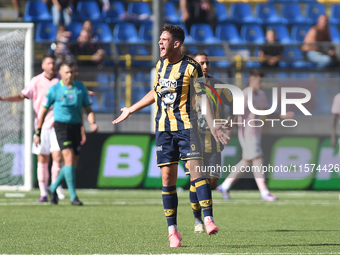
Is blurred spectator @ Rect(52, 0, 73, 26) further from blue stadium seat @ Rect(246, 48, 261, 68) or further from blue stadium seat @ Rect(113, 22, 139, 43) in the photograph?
blue stadium seat @ Rect(246, 48, 261, 68)

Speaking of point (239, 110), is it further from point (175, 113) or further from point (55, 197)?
point (55, 197)

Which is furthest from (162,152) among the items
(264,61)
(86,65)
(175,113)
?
(264,61)

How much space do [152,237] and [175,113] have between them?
1304mm

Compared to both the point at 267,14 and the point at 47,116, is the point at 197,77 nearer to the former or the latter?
the point at 47,116

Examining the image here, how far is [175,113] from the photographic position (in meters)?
5.25

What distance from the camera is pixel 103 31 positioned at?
16.7 meters

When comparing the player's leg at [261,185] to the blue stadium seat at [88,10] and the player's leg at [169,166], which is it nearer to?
the player's leg at [169,166]

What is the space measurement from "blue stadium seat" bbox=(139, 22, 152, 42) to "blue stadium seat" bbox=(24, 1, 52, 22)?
2.51 meters

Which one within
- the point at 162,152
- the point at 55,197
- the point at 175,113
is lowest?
the point at 55,197

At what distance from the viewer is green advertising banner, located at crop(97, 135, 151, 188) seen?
12.0 meters

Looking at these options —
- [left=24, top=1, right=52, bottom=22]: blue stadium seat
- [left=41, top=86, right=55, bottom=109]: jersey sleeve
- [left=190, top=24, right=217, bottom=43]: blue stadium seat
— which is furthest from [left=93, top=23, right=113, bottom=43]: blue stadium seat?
[left=41, top=86, right=55, bottom=109]: jersey sleeve

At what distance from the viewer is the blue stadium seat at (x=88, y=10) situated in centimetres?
1733

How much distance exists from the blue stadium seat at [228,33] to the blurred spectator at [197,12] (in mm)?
348

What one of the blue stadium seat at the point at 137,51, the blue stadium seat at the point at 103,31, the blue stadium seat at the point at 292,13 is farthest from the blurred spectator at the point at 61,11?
the blue stadium seat at the point at 292,13
